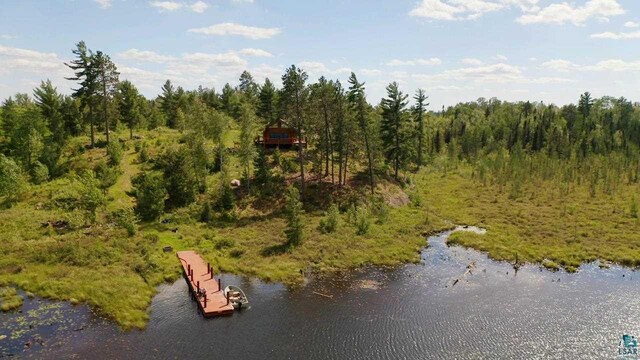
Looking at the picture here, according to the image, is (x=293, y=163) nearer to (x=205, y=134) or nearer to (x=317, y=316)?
(x=205, y=134)

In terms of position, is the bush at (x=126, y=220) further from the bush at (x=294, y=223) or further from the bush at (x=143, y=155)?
the bush at (x=143, y=155)

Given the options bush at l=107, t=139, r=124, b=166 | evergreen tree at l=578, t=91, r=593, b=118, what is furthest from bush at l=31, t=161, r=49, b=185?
evergreen tree at l=578, t=91, r=593, b=118

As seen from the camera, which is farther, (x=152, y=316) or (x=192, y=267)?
(x=192, y=267)

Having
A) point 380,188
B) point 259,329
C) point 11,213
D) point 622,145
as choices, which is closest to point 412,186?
point 380,188

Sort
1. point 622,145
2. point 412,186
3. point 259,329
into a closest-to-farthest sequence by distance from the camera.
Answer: point 259,329
point 412,186
point 622,145

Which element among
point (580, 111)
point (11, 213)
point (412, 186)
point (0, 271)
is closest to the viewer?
point (0, 271)

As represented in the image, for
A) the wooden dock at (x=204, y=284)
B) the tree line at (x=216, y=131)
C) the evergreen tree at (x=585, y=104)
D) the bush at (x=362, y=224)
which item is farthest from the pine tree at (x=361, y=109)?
the evergreen tree at (x=585, y=104)

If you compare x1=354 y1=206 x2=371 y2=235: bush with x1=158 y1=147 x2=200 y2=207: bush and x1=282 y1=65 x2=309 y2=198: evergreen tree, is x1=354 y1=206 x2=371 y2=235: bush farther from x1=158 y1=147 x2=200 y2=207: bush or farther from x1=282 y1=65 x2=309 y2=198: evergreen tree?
x1=158 y1=147 x2=200 y2=207: bush
